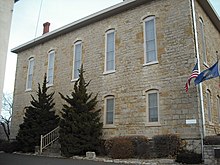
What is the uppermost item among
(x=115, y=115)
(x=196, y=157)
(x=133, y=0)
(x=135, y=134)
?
(x=133, y=0)

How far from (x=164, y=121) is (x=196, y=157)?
2.56 metres

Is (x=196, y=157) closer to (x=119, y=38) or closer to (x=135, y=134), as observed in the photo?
(x=135, y=134)

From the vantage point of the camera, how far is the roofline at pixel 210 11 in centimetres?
1437

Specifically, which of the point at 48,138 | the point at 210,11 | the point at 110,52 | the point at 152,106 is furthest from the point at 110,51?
the point at 48,138

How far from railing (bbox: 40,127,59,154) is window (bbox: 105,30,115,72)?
5.29 m

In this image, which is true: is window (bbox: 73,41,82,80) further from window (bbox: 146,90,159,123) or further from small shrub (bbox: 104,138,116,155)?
window (bbox: 146,90,159,123)

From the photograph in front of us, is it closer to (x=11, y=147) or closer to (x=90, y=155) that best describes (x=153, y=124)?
(x=90, y=155)

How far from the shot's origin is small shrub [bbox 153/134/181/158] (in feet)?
37.3

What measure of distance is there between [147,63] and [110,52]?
3.06 m

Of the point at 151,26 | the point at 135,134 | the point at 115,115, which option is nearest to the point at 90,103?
the point at 115,115

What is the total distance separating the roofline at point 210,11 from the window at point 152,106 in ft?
19.4

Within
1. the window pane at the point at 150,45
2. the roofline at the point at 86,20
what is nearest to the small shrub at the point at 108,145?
the window pane at the point at 150,45

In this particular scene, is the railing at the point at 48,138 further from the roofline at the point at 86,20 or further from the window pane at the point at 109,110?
the roofline at the point at 86,20

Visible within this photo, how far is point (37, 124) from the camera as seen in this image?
16375 millimetres
